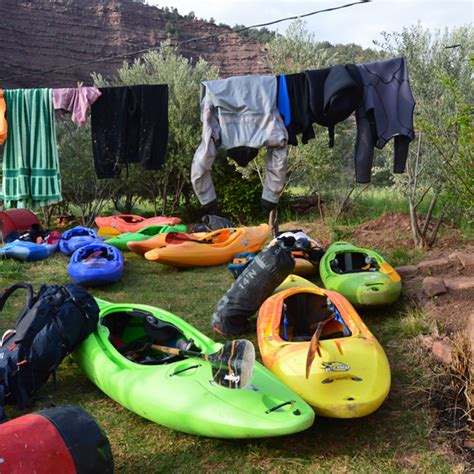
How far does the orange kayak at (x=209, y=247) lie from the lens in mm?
7027

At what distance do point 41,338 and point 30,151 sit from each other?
9.94ft

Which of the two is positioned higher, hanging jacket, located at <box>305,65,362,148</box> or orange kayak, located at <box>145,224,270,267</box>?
hanging jacket, located at <box>305,65,362,148</box>

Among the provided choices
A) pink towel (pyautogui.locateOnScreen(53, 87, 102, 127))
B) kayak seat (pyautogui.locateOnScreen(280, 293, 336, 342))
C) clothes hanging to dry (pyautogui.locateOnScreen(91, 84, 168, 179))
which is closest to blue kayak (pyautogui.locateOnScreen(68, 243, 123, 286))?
clothes hanging to dry (pyautogui.locateOnScreen(91, 84, 168, 179))

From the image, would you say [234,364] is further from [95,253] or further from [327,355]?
[95,253]

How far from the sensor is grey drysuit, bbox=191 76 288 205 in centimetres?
509

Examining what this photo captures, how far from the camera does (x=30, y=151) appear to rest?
5918mm

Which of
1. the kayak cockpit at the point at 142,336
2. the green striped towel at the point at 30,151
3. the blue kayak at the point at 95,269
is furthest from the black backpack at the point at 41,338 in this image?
the green striped towel at the point at 30,151

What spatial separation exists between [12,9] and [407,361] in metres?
29.2

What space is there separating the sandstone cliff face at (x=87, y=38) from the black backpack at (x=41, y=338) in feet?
77.6

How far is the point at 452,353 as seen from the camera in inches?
136

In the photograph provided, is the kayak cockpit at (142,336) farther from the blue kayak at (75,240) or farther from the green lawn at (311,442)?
the blue kayak at (75,240)

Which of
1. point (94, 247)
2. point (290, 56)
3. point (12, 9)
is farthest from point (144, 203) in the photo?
point (12, 9)

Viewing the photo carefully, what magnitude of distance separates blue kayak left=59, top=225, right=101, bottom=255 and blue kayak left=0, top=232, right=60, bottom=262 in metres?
0.20

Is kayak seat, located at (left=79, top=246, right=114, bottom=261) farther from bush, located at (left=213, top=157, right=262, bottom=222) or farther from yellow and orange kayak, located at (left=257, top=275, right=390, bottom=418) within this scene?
bush, located at (left=213, top=157, right=262, bottom=222)
